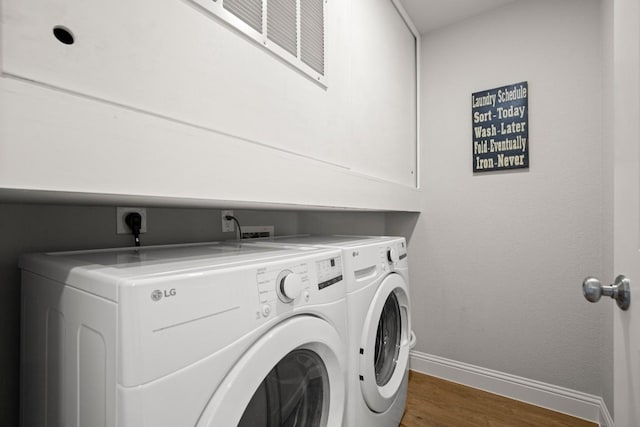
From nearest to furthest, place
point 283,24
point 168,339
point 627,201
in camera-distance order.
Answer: point 168,339
point 627,201
point 283,24

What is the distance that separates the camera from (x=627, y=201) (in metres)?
0.63

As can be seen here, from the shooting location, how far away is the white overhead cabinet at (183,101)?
424mm

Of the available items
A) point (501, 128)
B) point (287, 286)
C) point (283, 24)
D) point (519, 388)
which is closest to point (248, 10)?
point (283, 24)

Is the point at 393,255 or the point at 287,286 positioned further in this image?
the point at 393,255

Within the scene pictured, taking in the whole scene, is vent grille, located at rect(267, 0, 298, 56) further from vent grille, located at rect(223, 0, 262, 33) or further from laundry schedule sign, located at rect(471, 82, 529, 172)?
laundry schedule sign, located at rect(471, 82, 529, 172)

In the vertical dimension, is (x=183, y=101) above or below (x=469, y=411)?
above

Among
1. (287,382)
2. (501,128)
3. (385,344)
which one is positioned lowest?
(385,344)

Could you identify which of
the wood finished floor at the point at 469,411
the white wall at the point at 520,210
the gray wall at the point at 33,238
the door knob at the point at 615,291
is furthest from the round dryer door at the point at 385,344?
the gray wall at the point at 33,238

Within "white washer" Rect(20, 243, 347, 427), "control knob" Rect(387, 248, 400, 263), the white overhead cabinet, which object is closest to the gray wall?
"white washer" Rect(20, 243, 347, 427)

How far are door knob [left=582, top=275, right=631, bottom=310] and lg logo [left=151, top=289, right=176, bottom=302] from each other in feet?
2.85

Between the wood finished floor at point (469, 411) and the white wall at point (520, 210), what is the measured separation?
17 centimetres

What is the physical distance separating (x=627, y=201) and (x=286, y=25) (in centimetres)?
98

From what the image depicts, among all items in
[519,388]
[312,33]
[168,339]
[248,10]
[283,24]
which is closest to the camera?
[168,339]

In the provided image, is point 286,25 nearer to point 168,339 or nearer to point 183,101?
point 183,101
